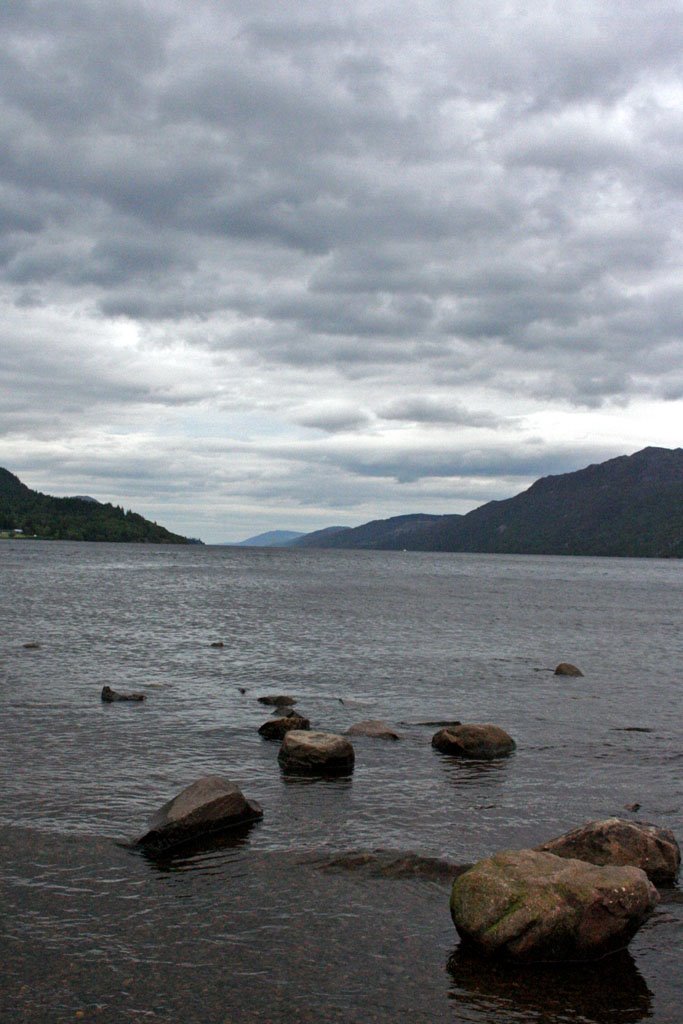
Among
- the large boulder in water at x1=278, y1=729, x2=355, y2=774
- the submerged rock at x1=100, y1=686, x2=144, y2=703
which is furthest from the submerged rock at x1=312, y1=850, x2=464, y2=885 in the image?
the submerged rock at x1=100, y1=686, x2=144, y2=703

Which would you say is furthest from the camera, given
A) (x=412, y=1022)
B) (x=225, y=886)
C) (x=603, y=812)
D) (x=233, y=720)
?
(x=233, y=720)

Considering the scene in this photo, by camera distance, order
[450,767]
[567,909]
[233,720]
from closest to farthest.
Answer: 1. [567,909]
2. [450,767]
3. [233,720]

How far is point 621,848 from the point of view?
16953 millimetres

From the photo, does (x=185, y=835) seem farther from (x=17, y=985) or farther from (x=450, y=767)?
(x=450, y=767)

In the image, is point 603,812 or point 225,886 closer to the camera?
point 225,886

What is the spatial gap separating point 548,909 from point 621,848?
3.78 m

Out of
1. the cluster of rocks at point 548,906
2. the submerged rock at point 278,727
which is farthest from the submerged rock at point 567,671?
the cluster of rocks at point 548,906

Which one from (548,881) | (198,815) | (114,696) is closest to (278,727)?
(114,696)

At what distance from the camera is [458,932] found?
47.6ft

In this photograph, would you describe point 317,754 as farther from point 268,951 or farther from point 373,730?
point 268,951

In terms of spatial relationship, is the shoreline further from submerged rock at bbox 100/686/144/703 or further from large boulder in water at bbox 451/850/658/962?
submerged rock at bbox 100/686/144/703

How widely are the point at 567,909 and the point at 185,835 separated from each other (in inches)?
333

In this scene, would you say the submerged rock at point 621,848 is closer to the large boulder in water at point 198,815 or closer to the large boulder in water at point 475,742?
the large boulder in water at point 198,815

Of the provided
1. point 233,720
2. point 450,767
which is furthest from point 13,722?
point 450,767
